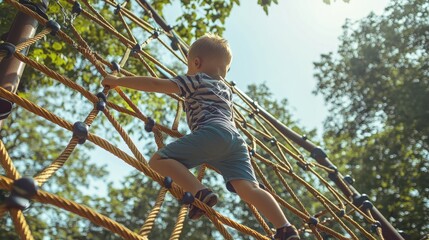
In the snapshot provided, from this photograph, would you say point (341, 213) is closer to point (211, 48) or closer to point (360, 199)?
point (360, 199)

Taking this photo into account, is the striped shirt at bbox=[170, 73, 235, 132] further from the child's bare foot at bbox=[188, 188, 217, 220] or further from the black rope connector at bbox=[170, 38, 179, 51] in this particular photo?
the black rope connector at bbox=[170, 38, 179, 51]

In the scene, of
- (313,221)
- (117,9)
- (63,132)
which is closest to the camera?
(313,221)

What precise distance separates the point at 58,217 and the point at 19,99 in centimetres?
956

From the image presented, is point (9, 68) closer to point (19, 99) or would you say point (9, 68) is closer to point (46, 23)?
point (46, 23)

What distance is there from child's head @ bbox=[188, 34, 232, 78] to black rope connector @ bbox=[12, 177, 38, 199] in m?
0.98

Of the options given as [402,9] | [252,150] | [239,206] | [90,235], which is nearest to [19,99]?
[252,150]

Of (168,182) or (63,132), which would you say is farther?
(63,132)

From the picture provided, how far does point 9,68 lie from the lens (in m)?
2.11

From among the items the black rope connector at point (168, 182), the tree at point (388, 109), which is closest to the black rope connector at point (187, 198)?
the black rope connector at point (168, 182)

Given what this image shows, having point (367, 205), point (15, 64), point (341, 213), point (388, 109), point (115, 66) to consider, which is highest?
point (388, 109)

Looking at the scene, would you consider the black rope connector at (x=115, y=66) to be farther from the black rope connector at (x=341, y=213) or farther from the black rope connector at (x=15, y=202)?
the black rope connector at (x=341, y=213)

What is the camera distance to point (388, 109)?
1159cm

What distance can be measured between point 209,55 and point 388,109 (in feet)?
A: 34.8

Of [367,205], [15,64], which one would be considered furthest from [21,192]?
[367,205]
